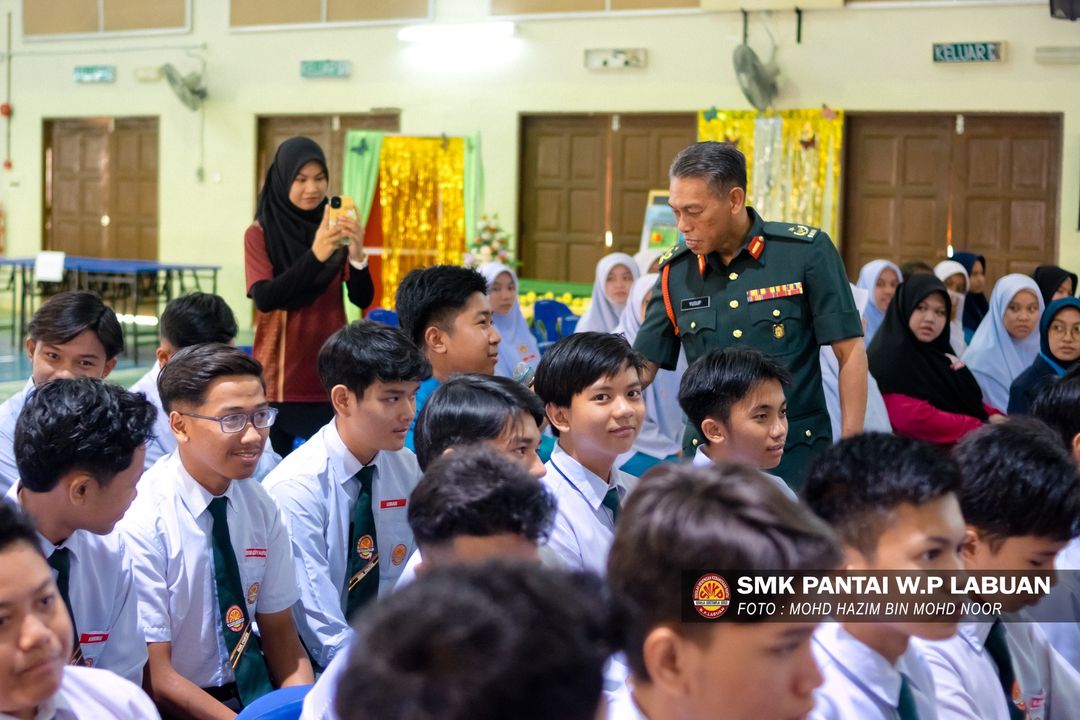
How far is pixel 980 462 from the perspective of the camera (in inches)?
86.6

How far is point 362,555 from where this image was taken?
9.85ft

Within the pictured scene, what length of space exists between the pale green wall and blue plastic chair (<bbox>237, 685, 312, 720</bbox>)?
1053cm

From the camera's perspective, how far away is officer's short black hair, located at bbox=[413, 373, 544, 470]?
2658 mm

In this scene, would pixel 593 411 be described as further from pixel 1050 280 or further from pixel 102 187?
pixel 102 187

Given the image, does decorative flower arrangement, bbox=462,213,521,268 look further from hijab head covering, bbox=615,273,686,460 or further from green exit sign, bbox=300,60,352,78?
hijab head covering, bbox=615,273,686,460

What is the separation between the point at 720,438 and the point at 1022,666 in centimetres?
111

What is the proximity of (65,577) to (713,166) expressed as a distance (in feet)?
6.67

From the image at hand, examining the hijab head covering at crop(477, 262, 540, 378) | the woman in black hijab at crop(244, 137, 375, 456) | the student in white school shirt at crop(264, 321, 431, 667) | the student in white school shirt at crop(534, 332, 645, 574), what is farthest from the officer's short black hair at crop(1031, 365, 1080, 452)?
the hijab head covering at crop(477, 262, 540, 378)

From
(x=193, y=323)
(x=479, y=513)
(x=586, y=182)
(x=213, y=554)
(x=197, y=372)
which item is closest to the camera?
(x=479, y=513)

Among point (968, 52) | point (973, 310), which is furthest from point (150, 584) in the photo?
point (968, 52)

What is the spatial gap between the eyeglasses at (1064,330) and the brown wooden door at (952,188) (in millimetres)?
5606

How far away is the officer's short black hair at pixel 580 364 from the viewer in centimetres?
300

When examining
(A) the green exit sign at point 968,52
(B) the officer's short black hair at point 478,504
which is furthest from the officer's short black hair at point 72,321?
(A) the green exit sign at point 968,52

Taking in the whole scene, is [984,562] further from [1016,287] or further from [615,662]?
[1016,287]
